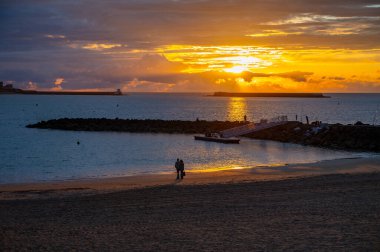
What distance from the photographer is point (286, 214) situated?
47.2 ft

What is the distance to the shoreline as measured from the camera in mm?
20047

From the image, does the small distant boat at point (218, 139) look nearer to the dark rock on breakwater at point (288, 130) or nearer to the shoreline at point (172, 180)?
the dark rock on breakwater at point (288, 130)

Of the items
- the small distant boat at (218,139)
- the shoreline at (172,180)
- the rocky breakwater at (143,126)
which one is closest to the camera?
→ the shoreline at (172,180)

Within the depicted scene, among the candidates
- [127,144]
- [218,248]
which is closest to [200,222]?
[218,248]

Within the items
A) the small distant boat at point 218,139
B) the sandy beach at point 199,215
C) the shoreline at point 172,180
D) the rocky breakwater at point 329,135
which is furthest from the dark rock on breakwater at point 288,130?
the sandy beach at point 199,215

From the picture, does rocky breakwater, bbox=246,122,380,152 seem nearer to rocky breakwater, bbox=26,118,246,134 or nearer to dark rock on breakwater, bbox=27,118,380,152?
dark rock on breakwater, bbox=27,118,380,152

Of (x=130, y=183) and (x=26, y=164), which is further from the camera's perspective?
(x=26, y=164)

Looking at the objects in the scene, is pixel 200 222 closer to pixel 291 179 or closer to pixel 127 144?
pixel 291 179

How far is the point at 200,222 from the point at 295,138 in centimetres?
3311

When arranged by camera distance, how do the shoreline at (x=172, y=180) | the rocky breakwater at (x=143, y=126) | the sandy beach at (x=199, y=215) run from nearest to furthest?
the sandy beach at (x=199, y=215) → the shoreline at (x=172, y=180) → the rocky breakwater at (x=143, y=126)

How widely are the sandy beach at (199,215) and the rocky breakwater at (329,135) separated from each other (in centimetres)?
1781

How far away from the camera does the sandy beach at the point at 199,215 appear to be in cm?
1168

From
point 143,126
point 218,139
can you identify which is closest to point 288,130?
point 218,139

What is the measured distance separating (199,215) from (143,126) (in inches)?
1840
